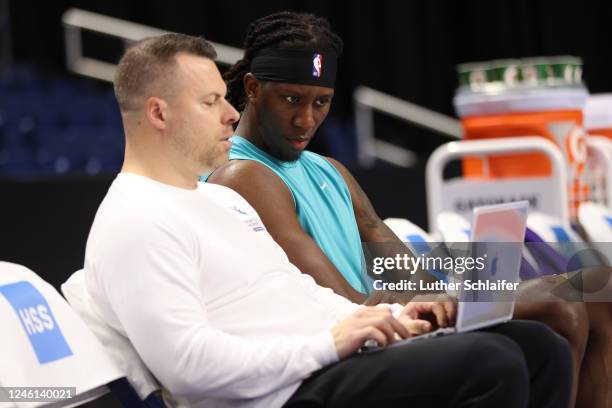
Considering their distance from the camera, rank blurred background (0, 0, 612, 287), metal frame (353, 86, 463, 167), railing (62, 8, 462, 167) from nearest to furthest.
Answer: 1. blurred background (0, 0, 612, 287)
2. railing (62, 8, 462, 167)
3. metal frame (353, 86, 463, 167)

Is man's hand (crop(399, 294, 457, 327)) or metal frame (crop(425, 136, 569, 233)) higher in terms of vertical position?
man's hand (crop(399, 294, 457, 327))

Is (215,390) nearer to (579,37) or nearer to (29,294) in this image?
(29,294)

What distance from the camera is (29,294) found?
1980 millimetres

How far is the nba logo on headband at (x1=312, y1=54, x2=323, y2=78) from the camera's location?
2666mm

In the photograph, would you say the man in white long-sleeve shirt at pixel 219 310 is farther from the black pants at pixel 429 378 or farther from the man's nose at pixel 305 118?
the man's nose at pixel 305 118

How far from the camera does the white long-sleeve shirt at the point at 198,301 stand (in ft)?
6.07

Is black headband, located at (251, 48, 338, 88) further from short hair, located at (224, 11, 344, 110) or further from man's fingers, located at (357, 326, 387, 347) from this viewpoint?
man's fingers, located at (357, 326, 387, 347)

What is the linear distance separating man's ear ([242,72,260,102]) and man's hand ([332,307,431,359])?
88cm

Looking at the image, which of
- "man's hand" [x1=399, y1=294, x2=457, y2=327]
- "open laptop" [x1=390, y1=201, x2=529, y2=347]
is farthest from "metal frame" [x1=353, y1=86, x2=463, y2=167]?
"open laptop" [x1=390, y1=201, x2=529, y2=347]

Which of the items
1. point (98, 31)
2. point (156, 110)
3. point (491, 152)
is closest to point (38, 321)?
point (156, 110)

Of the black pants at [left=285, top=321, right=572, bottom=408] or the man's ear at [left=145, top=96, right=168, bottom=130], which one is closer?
the black pants at [left=285, top=321, right=572, bottom=408]

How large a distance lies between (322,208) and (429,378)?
0.87m

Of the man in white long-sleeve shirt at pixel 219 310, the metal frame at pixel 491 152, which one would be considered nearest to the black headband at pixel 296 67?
the man in white long-sleeve shirt at pixel 219 310

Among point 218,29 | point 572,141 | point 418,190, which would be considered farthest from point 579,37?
point 572,141
